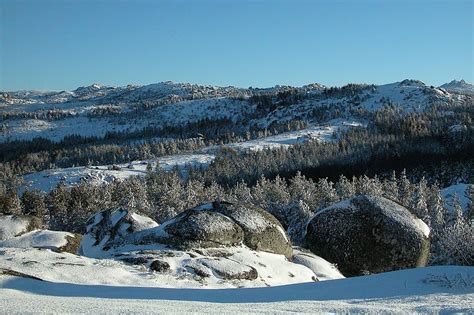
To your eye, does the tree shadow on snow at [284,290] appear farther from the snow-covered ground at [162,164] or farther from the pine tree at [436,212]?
the snow-covered ground at [162,164]

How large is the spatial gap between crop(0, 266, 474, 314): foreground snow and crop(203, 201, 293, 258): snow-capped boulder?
34.0 feet

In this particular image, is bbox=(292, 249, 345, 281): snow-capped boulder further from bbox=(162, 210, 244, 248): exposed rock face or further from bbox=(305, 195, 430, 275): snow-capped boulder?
bbox=(305, 195, 430, 275): snow-capped boulder

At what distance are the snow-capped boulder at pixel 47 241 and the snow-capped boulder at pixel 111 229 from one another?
2.04 metres

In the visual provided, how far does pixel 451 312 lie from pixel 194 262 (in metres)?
11.9

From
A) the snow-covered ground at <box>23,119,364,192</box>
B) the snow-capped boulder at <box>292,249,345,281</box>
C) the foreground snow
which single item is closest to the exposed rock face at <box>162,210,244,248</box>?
the snow-capped boulder at <box>292,249,345,281</box>

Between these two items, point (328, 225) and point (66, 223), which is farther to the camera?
point (66, 223)

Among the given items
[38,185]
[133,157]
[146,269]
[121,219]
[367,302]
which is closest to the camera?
[367,302]

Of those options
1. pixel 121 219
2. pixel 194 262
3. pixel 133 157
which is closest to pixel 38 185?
pixel 133 157

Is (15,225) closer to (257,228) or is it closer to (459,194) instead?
(257,228)

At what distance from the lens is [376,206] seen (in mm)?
30453

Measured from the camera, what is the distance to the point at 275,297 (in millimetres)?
13688

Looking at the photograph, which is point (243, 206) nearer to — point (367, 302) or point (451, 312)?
point (367, 302)

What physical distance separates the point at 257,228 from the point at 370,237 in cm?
837

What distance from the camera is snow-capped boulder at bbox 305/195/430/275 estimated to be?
95.6ft
